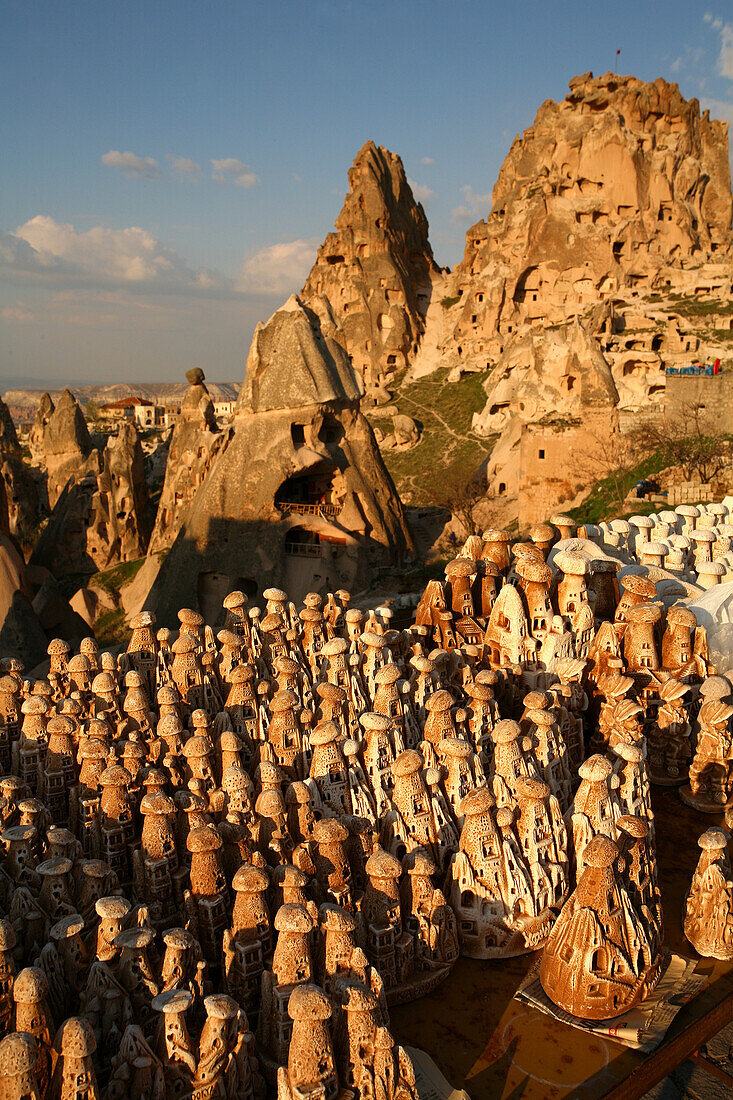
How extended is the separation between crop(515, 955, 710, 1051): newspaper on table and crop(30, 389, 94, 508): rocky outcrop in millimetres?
28246

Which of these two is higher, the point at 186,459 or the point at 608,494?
the point at 608,494

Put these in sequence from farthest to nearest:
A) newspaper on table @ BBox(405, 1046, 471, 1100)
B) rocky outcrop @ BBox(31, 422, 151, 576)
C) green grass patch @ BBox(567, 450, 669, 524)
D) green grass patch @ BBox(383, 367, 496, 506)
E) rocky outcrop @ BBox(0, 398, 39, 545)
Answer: green grass patch @ BBox(383, 367, 496, 506)
rocky outcrop @ BBox(0, 398, 39, 545)
rocky outcrop @ BBox(31, 422, 151, 576)
green grass patch @ BBox(567, 450, 669, 524)
newspaper on table @ BBox(405, 1046, 471, 1100)

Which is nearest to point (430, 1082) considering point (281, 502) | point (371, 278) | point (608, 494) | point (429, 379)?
point (281, 502)

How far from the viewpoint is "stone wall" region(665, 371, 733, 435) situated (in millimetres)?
23484

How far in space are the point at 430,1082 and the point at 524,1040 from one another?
0.94 m

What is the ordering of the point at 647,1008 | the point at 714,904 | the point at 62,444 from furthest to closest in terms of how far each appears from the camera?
the point at 62,444, the point at 714,904, the point at 647,1008

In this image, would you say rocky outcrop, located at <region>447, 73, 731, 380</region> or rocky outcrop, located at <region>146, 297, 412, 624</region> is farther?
rocky outcrop, located at <region>447, 73, 731, 380</region>

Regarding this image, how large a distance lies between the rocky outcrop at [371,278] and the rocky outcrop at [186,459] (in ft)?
74.1

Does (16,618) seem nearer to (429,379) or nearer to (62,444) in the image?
(62,444)

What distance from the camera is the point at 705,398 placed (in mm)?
23891

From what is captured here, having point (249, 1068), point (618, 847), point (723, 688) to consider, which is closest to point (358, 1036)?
point (249, 1068)

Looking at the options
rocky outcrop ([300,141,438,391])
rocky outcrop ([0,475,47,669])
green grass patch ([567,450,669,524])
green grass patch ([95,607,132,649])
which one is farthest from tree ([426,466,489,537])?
rocky outcrop ([300,141,438,391])

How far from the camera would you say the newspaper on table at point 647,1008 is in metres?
5.84

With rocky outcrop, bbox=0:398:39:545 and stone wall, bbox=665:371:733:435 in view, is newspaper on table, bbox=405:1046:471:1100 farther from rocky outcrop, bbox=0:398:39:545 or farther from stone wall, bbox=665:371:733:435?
rocky outcrop, bbox=0:398:39:545
